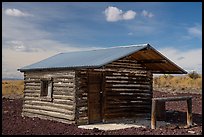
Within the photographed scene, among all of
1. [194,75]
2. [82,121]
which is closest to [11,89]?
[194,75]

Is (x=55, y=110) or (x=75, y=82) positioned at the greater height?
(x=75, y=82)

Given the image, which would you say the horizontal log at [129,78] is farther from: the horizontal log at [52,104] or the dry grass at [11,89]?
the dry grass at [11,89]

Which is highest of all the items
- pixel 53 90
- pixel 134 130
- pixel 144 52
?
pixel 144 52

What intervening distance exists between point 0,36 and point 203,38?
23.3 ft

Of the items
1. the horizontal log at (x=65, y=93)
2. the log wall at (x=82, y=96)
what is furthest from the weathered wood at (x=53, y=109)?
the horizontal log at (x=65, y=93)

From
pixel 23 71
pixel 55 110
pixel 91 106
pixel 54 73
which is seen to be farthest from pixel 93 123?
pixel 23 71

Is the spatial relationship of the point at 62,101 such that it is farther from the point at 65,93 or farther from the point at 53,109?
the point at 53,109

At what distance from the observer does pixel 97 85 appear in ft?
54.1

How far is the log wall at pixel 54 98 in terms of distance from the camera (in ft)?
52.1

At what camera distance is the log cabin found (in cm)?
1577

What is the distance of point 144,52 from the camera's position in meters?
16.6

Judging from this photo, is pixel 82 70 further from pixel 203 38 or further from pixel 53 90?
pixel 203 38

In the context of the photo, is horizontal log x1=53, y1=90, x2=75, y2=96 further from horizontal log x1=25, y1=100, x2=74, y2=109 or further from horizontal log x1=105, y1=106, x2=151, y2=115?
horizontal log x1=105, y1=106, x2=151, y2=115

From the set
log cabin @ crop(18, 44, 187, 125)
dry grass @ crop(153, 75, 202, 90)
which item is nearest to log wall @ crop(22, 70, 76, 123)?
log cabin @ crop(18, 44, 187, 125)
